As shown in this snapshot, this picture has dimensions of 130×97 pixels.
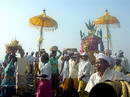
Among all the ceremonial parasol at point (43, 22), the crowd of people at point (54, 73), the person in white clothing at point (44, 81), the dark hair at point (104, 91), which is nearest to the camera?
the dark hair at point (104, 91)

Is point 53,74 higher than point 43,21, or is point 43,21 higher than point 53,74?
point 43,21

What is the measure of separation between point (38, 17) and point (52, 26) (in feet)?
3.22

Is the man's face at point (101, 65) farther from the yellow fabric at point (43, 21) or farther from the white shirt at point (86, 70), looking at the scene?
the yellow fabric at point (43, 21)

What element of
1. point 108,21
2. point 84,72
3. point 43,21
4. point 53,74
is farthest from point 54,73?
point 108,21

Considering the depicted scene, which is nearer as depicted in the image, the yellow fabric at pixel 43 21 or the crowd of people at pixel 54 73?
the crowd of people at pixel 54 73

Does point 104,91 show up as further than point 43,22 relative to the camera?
No

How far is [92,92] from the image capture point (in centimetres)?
299

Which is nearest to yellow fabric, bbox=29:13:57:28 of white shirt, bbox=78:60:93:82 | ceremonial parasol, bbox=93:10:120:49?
ceremonial parasol, bbox=93:10:120:49

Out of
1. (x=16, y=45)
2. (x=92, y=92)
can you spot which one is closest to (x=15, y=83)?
(x=16, y=45)

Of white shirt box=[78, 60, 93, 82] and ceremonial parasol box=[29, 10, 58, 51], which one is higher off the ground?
ceremonial parasol box=[29, 10, 58, 51]

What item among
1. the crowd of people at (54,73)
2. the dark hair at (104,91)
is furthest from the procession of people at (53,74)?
the dark hair at (104,91)

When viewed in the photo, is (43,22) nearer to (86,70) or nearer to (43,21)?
(43,21)

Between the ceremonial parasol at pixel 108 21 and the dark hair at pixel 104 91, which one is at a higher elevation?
the ceremonial parasol at pixel 108 21

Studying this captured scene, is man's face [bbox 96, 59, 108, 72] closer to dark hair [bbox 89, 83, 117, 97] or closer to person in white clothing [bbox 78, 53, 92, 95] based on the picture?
dark hair [bbox 89, 83, 117, 97]
